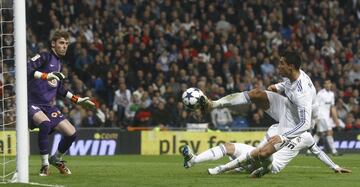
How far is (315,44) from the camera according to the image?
31203mm

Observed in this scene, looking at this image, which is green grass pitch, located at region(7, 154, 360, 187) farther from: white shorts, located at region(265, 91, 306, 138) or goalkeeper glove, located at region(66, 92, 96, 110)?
goalkeeper glove, located at region(66, 92, 96, 110)

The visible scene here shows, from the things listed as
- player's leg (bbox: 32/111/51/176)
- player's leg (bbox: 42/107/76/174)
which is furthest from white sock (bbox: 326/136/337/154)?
player's leg (bbox: 32/111/51/176)

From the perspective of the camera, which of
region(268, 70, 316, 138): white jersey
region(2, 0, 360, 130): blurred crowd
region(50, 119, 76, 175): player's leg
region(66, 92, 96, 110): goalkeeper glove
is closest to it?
region(268, 70, 316, 138): white jersey

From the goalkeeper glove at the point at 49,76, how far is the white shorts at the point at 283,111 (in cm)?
320

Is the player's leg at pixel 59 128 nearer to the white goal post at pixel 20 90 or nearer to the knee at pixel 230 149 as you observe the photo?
the white goal post at pixel 20 90

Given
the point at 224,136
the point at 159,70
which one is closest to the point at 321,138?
the point at 224,136

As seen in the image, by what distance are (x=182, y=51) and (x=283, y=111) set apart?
49.8 feet

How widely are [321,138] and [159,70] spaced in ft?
17.7

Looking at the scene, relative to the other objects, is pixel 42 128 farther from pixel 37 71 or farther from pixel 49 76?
pixel 49 76

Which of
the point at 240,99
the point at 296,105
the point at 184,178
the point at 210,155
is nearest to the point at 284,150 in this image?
the point at 296,105

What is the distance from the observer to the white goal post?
1182cm

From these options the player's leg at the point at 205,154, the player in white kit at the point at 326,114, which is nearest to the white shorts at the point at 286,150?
the player's leg at the point at 205,154

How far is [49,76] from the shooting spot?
41.5 ft

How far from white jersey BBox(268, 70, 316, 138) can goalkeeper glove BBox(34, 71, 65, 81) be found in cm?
323
